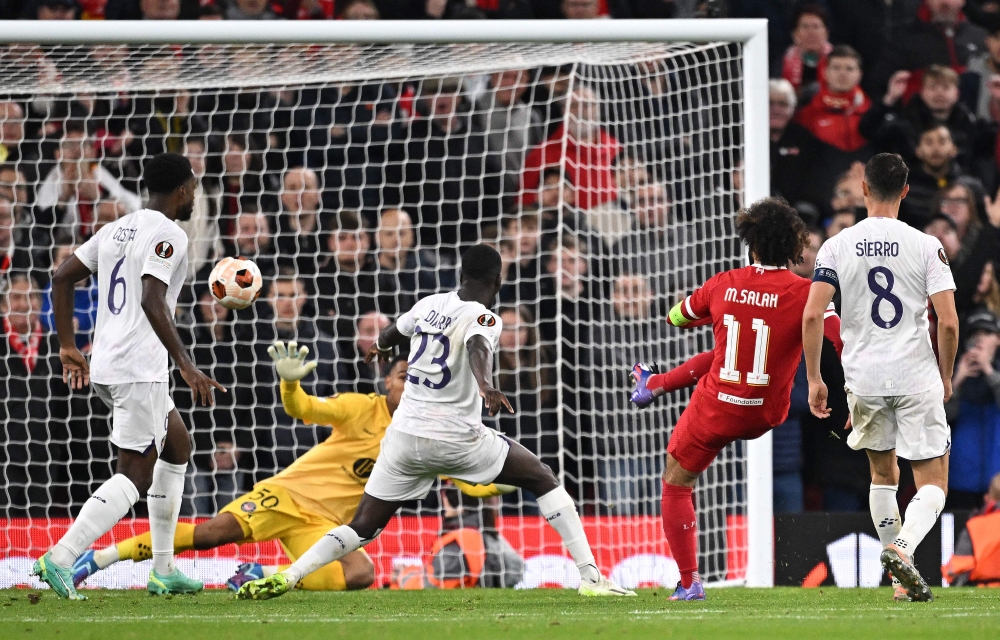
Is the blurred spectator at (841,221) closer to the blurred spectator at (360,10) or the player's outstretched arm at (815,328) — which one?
the player's outstretched arm at (815,328)

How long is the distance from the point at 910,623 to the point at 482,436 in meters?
2.03

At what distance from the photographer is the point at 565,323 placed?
8.58 m

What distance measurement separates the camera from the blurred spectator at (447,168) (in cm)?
885

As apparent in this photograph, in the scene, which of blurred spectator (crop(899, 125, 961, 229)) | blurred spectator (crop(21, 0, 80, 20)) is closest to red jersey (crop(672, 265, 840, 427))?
blurred spectator (crop(899, 125, 961, 229))

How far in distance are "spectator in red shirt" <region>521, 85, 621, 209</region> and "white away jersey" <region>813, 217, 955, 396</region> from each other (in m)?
3.17

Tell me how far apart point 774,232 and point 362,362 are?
13.0ft

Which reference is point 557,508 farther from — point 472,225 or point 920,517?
point 472,225

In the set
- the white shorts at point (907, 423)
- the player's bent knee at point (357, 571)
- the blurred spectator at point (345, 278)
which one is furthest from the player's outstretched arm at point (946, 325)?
the blurred spectator at point (345, 278)

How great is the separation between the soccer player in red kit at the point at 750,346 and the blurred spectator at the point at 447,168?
338 centimetres

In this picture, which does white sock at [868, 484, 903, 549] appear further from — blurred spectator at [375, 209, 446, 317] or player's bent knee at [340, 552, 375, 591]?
blurred spectator at [375, 209, 446, 317]

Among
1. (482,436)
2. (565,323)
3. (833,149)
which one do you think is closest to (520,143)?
(565,323)

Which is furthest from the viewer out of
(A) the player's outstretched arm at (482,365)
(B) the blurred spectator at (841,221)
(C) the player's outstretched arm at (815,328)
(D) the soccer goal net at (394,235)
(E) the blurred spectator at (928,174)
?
(E) the blurred spectator at (928,174)

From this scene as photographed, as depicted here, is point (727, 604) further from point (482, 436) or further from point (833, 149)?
point (833, 149)

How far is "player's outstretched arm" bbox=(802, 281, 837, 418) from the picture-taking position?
5.32m
